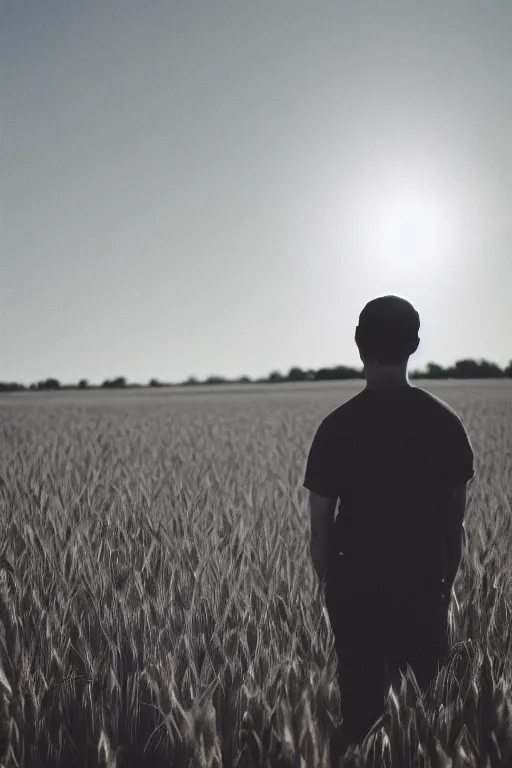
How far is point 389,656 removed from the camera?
1823 mm

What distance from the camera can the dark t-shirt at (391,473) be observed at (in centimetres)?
174

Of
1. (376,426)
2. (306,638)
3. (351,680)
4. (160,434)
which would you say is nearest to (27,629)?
(306,638)

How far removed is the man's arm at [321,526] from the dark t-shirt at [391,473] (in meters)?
0.03

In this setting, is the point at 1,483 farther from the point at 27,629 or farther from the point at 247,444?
the point at 247,444

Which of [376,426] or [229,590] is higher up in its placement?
[376,426]

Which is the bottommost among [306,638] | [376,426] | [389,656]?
[306,638]

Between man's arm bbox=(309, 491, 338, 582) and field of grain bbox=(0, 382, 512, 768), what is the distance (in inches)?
12.1

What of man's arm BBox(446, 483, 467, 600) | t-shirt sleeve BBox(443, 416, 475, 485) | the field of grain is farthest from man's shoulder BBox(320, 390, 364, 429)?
the field of grain

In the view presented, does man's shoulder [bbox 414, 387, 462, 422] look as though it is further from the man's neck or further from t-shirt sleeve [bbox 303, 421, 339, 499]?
t-shirt sleeve [bbox 303, 421, 339, 499]

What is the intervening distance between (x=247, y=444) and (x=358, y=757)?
25.3 ft

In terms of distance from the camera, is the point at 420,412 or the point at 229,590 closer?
the point at 420,412

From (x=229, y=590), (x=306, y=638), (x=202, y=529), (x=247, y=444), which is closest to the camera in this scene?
(x=306, y=638)

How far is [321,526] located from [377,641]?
36 centimetres

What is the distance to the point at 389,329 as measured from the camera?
1.69 metres
